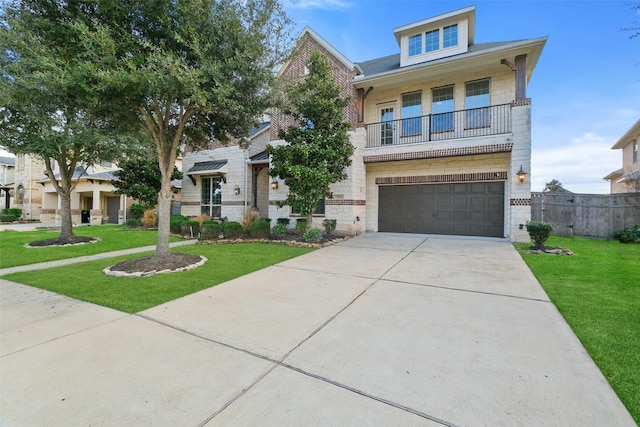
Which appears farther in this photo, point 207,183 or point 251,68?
point 207,183

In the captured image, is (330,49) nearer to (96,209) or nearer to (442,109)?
(442,109)

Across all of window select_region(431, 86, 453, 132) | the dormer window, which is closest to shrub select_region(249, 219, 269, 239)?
window select_region(431, 86, 453, 132)

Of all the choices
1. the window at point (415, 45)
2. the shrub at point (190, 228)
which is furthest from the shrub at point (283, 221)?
the window at point (415, 45)

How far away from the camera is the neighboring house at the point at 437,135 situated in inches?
378

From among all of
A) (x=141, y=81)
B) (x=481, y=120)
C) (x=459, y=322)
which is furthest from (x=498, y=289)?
(x=481, y=120)

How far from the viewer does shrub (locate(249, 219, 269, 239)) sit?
1090cm

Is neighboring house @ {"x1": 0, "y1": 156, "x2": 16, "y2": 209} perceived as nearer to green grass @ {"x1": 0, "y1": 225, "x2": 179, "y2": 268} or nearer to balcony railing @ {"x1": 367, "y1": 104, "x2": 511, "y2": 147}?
green grass @ {"x1": 0, "y1": 225, "x2": 179, "y2": 268}

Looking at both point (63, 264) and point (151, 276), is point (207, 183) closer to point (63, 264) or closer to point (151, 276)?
point (63, 264)

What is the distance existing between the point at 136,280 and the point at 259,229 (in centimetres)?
572

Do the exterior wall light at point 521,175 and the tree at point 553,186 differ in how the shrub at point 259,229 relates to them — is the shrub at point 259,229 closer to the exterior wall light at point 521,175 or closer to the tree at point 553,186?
the exterior wall light at point 521,175

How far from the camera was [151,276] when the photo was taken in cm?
569

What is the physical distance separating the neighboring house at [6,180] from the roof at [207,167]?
22.8m

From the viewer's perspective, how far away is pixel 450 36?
11273mm

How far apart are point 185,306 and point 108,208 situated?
23.4 meters
